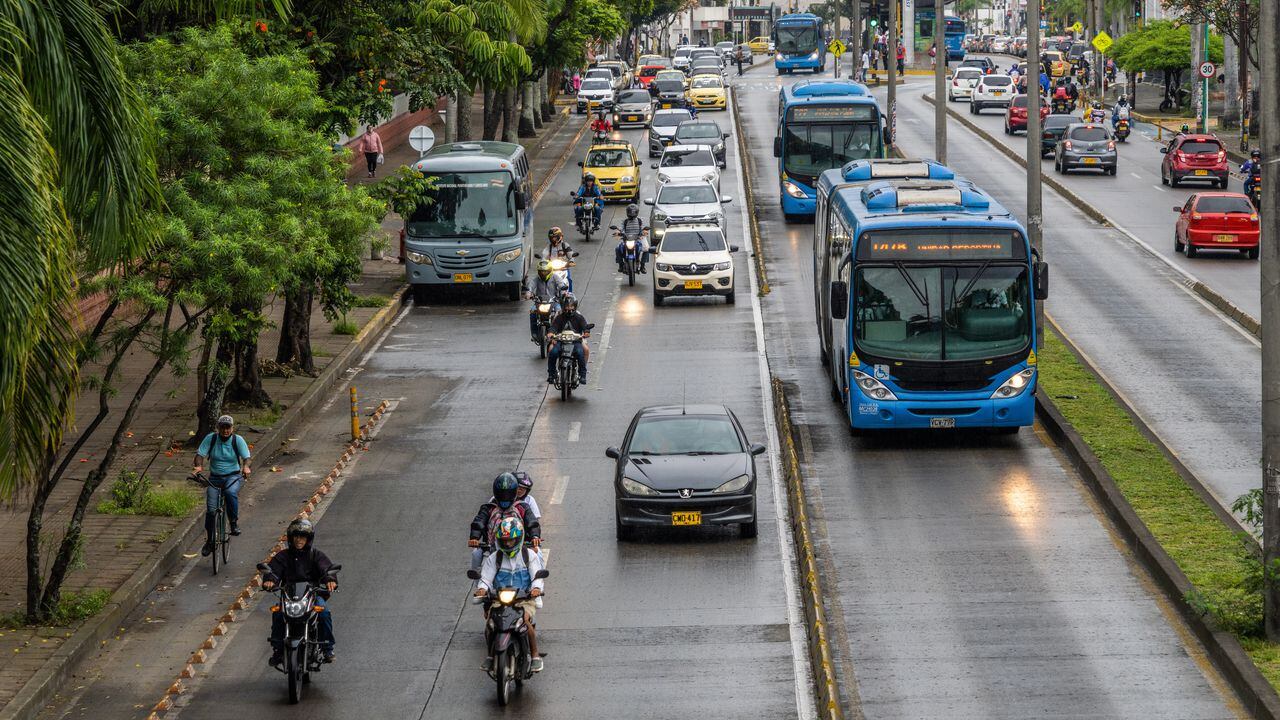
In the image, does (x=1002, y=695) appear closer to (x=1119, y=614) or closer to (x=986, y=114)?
(x=1119, y=614)

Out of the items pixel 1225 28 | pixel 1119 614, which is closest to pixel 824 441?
pixel 1119 614

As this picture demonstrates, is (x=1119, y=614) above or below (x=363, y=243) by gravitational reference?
below

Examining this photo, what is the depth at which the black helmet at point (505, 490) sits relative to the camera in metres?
15.3

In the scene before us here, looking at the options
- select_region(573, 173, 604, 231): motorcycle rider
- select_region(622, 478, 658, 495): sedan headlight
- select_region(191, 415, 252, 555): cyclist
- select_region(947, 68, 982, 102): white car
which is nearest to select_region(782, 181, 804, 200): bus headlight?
select_region(573, 173, 604, 231): motorcycle rider

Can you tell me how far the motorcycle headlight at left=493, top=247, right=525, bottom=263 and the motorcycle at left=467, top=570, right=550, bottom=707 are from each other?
23.9 m

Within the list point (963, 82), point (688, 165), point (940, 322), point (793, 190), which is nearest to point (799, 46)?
point (963, 82)

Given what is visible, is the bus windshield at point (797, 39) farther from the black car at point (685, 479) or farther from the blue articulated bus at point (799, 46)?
the black car at point (685, 479)

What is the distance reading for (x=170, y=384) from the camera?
1200 inches

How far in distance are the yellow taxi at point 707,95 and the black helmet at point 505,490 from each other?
70401mm

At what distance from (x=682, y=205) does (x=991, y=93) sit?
41624 millimetres

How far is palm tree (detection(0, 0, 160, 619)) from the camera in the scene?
10445 millimetres

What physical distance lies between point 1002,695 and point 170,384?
1919cm

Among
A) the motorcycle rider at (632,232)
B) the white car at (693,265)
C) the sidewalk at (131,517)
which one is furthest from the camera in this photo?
the motorcycle rider at (632,232)

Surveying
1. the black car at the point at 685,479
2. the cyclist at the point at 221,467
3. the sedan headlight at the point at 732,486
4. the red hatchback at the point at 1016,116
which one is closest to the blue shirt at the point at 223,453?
the cyclist at the point at 221,467
